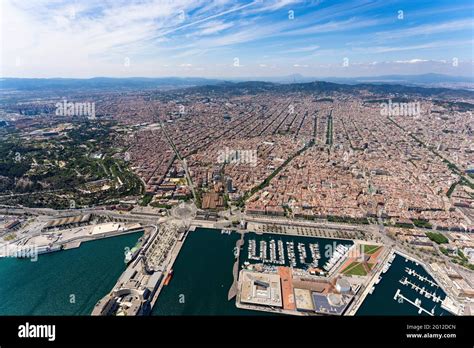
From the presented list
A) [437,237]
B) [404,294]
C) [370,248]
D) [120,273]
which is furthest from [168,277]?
[437,237]

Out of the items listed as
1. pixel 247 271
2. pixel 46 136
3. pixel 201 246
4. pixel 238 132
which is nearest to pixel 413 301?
pixel 247 271

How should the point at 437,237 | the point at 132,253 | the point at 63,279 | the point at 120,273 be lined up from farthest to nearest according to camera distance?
the point at 437,237
the point at 132,253
the point at 120,273
the point at 63,279

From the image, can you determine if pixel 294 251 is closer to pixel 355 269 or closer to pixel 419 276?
pixel 355 269

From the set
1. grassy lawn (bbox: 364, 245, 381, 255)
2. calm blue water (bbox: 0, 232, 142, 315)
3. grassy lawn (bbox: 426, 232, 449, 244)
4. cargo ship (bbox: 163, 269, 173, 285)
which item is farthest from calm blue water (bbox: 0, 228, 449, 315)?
grassy lawn (bbox: 426, 232, 449, 244)

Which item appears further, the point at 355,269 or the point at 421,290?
the point at 355,269

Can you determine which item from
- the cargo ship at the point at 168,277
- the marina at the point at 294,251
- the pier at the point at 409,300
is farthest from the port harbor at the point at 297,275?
the cargo ship at the point at 168,277

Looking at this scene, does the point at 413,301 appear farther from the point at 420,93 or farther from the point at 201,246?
→ the point at 420,93

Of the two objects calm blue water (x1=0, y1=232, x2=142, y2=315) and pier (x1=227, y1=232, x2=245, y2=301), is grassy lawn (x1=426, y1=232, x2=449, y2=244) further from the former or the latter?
calm blue water (x1=0, y1=232, x2=142, y2=315)

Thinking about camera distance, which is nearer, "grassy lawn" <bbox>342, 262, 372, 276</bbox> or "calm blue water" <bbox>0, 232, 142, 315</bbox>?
"calm blue water" <bbox>0, 232, 142, 315</bbox>
